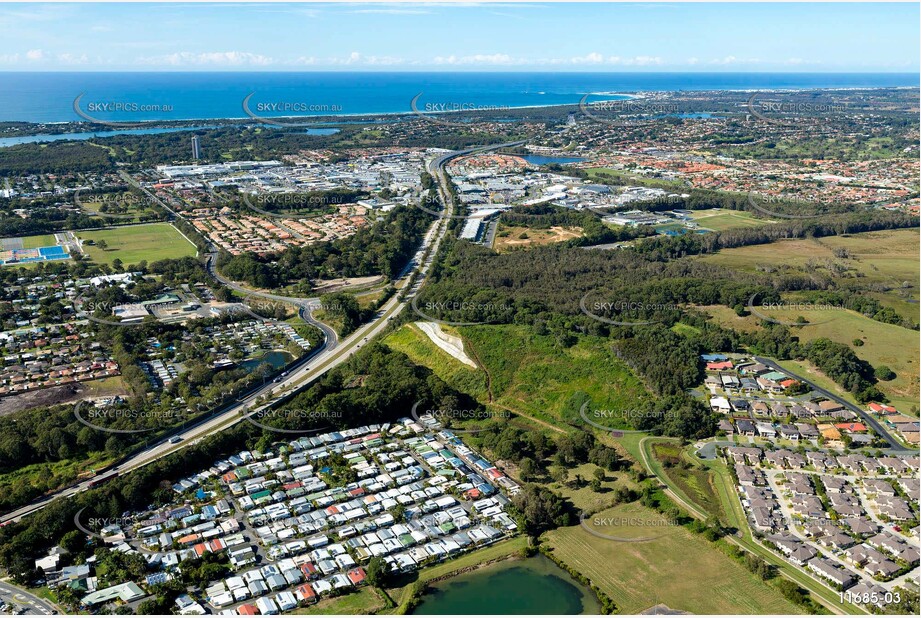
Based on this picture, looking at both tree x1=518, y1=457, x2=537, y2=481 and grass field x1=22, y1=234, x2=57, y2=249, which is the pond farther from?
grass field x1=22, y1=234, x2=57, y2=249

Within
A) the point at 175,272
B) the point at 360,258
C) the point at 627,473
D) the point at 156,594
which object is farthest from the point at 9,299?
the point at 627,473

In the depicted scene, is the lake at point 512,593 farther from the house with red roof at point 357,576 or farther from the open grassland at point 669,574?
the house with red roof at point 357,576

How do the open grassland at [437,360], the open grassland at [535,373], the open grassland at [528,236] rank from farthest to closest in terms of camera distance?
the open grassland at [528,236]
the open grassland at [437,360]
the open grassland at [535,373]

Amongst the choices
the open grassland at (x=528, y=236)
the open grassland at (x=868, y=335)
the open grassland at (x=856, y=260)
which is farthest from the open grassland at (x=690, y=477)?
the open grassland at (x=528, y=236)

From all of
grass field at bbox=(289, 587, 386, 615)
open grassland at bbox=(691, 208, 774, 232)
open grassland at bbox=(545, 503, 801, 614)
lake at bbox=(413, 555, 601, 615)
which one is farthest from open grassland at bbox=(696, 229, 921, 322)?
grass field at bbox=(289, 587, 386, 615)

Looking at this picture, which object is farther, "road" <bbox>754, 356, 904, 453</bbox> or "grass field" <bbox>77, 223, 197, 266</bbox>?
"grass field" <bbox>77, 223, 197, 266</bbox>

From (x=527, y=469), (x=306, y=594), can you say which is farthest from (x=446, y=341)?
(x=306, y=594)
